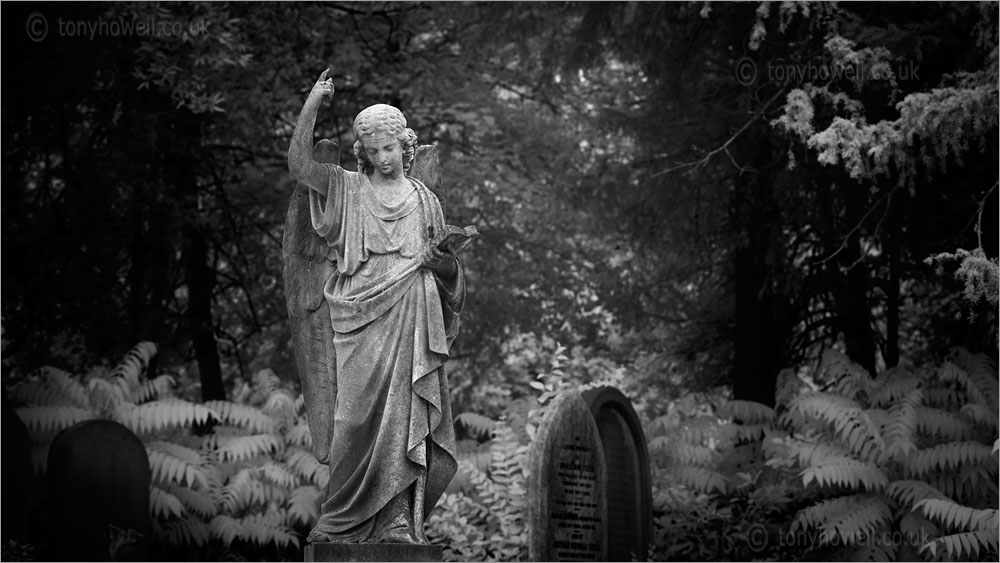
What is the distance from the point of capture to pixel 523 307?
19.0 metres

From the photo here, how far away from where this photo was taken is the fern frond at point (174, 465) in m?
12.9

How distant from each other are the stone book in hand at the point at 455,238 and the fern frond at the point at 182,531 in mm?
6303

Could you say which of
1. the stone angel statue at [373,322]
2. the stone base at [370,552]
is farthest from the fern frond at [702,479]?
the stone base at [370,552]

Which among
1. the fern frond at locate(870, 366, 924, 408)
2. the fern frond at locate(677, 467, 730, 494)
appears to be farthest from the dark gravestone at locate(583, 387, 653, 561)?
the fern frond at locate(870, 366, 924, 408)

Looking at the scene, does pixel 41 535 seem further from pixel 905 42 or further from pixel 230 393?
pixel 905 42

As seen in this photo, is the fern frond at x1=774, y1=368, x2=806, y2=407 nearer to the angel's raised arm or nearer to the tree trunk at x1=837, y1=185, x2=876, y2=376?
the tree trunk at x1=837, y1=185, x2=876, y2=376

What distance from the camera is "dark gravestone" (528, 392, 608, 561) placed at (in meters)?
11.5

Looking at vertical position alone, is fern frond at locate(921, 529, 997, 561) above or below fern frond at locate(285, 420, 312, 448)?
below

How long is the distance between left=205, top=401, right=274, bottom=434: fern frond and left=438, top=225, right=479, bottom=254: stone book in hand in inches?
261

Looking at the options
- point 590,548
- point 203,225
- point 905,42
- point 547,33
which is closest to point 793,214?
point 905,42

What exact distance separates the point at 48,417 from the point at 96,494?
1584 mm

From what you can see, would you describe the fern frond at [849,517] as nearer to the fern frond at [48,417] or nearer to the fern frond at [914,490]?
the fern frond at [914,490]

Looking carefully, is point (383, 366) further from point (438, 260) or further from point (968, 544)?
point (968, 544)

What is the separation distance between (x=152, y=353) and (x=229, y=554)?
2199 mm
